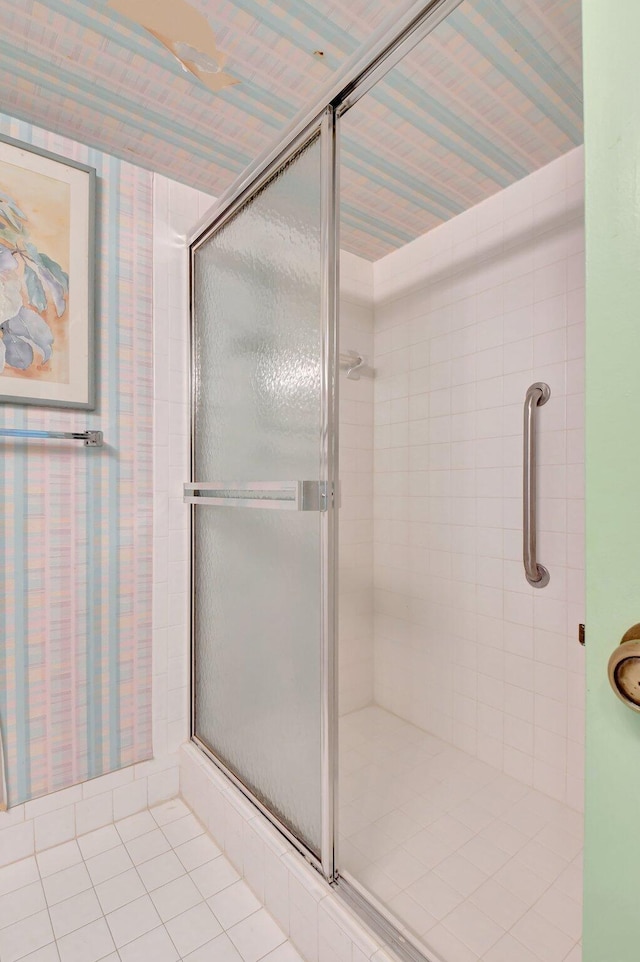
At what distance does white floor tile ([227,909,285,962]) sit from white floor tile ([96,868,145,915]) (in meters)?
0.27

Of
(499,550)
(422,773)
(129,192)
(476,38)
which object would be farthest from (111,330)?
(422,773)

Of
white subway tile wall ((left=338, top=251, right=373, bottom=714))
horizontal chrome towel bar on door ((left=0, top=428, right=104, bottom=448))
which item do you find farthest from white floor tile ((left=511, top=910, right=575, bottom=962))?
horizontal chrome towel bar on door ((left=0, top=428, right=104, bottom=448))

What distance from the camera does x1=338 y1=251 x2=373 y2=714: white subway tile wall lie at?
2102 mm

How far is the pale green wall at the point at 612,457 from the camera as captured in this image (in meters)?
0.42

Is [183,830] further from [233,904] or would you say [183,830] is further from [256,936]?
[256,936]

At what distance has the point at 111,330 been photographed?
4.72 feet

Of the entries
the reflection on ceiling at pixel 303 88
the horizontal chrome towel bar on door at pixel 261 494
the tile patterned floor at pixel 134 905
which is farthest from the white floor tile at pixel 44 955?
the reflection on ceiling at pixel 303 88

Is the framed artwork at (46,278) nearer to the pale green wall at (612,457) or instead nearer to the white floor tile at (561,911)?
the pale green wall at (612,457)

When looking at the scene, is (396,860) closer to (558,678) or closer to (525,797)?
(525,797)

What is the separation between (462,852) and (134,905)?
84 centimetres

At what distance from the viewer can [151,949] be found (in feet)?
3.38

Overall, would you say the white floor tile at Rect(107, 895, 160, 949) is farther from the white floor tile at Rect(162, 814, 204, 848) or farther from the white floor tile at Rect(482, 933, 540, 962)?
the white floor tile at Rect(482, 933, 540, 962)

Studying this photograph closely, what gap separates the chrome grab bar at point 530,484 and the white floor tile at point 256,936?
1.14 metres

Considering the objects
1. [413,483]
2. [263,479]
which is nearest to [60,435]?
[263,479]
